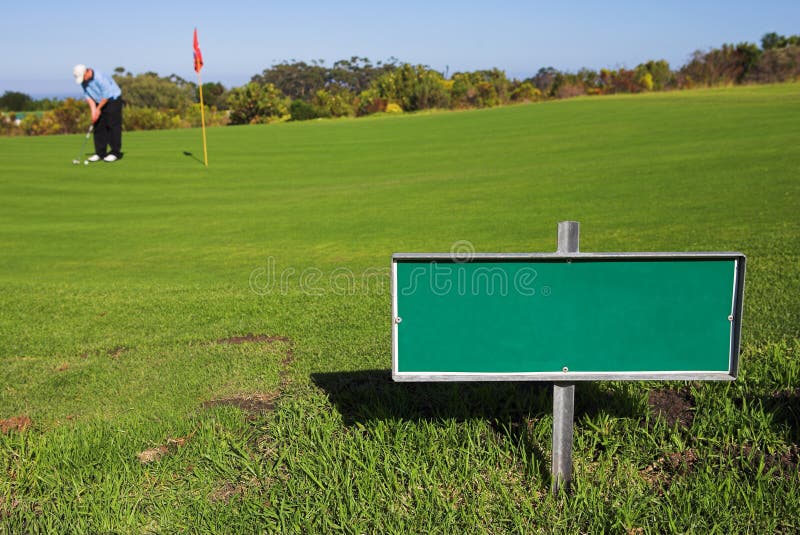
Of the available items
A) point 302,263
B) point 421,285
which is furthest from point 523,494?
point 302,263

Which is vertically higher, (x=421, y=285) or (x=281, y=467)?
(x=421, y=285)

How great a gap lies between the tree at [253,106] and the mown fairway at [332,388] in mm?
25496

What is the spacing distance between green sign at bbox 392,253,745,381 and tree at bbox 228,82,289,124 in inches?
1490

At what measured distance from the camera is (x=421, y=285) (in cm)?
287

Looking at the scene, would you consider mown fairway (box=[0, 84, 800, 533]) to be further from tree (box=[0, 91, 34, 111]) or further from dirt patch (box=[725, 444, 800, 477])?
tree (box=[0, 91, 34, 111])

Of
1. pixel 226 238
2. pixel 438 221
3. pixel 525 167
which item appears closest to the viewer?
pixel 226 238

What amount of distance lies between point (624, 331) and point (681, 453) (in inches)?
34.6

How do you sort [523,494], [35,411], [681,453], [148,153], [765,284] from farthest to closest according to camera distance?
[148,153] → [765,284] → [35,411] → [681,453] → [523,494]

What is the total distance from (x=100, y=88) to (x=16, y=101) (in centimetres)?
Result: 5121

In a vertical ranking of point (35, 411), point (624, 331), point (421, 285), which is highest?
point (421, 285)

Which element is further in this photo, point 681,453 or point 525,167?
point 525,167

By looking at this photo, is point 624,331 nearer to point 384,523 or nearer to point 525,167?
point 384,523

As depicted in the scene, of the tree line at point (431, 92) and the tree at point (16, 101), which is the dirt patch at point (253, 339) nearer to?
the tree line at point (431, 92)

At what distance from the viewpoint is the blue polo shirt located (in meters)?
16.4
